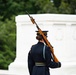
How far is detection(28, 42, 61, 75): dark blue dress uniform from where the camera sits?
716 cm

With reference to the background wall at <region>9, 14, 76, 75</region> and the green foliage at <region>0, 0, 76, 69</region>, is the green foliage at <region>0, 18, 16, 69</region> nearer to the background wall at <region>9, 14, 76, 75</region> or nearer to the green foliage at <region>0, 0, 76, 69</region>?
the green foliage at <region>0, 0, 76, 69</region>

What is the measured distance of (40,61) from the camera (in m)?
7.27

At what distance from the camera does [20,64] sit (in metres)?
12.8

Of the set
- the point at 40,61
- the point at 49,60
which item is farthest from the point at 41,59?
the point at 49,60

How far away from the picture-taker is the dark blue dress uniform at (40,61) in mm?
7164

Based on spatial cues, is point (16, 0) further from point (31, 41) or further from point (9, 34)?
point (31, 41)

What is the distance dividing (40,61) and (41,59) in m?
0.05

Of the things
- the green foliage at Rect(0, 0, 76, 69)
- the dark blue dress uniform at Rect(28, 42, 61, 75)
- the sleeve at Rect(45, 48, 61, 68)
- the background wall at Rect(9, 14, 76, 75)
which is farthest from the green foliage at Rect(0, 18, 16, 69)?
the sleeve at Rect(45, 48, 61, 68)

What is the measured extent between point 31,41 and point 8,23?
20.4ft

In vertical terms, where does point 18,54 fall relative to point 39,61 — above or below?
below

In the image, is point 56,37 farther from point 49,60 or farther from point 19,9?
point 19,9

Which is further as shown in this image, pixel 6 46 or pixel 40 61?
pixel 6 46

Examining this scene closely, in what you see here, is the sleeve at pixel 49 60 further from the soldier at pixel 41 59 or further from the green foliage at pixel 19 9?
the green foliage at pixel 19 9

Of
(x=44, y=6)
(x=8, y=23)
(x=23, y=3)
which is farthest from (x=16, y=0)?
(x=8, y=23)
